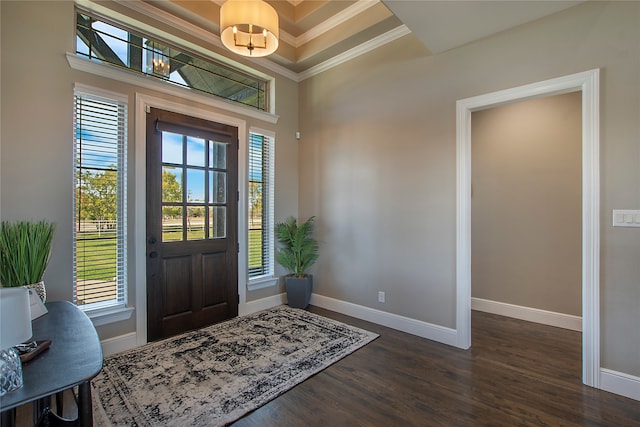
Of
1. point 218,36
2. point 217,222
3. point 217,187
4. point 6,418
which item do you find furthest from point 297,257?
point 6,418

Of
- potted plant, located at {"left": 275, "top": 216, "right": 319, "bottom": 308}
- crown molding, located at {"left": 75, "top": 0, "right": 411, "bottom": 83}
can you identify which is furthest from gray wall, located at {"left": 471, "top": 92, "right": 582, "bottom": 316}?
potted plant, located at {"left": 275, "top": 216, "right": 319, "bottom": 308}

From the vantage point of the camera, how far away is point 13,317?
0.93m

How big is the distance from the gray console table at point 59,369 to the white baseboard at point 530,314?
420cm

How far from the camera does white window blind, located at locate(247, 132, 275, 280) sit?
394cm

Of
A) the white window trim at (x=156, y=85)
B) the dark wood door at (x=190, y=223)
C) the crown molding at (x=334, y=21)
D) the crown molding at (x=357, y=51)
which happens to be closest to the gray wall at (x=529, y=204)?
the crown molding at (x=357, y=51)

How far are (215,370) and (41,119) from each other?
2460 millimetres

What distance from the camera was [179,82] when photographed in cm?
325

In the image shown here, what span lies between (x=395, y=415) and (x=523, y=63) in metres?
2.99

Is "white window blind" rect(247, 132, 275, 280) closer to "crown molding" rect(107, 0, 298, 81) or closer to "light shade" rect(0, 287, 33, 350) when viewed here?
"crown molding" rect(107, 0, 298, 81)

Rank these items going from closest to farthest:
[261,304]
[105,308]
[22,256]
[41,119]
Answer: [22,256] → [41,119] → [105,308] → [261,304]

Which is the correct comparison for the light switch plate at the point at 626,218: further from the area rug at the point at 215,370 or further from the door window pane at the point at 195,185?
the door window pane at the point at 195,185

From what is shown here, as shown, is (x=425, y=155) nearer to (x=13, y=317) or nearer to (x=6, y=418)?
(x=13, y=317)

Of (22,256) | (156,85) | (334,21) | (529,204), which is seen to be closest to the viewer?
(22,256)

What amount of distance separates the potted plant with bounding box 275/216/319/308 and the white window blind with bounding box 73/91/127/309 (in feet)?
6.08
